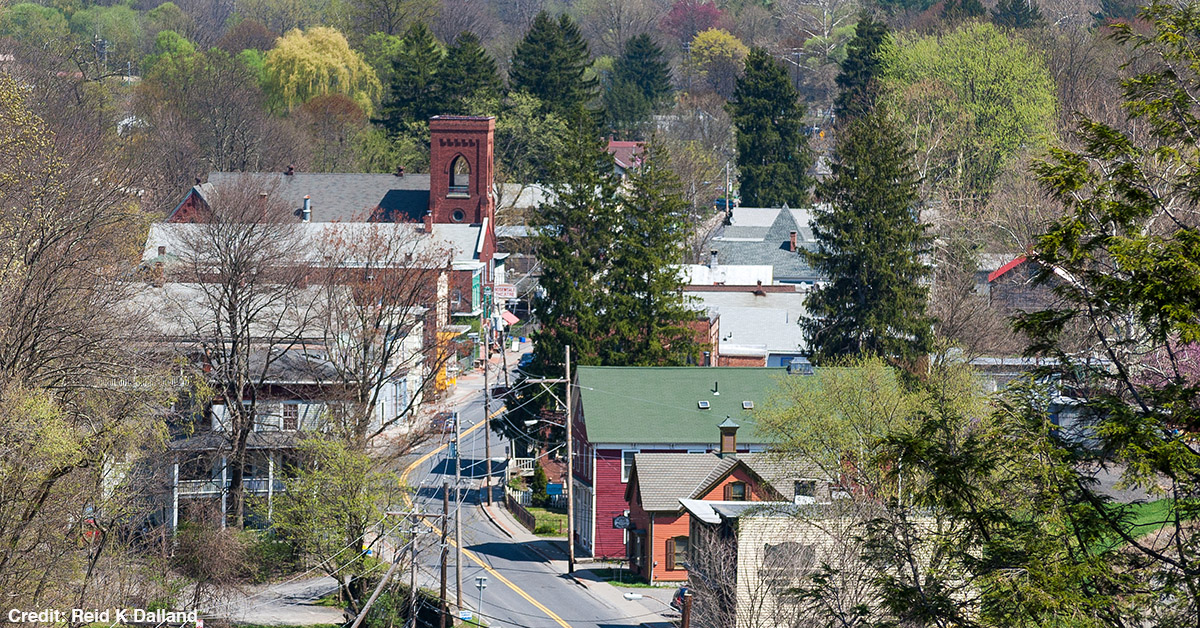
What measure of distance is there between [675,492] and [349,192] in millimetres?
56208

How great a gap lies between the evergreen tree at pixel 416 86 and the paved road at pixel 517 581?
5544 cm

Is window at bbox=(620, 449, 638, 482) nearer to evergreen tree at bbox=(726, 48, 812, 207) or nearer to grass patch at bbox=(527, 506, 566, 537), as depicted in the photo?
grass patch at bbox=(527, 506, 566, 537)

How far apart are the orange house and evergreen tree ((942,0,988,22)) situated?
82813 millimetres

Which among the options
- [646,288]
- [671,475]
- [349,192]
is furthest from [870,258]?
[349,192]

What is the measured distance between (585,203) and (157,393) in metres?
27.6

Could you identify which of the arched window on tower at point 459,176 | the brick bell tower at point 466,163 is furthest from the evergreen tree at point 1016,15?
the brick bell tower at point 466,163

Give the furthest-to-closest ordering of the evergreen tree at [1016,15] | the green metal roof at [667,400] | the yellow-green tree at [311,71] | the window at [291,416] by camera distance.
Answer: the evergreen tree at [1016,15], the yellow-green tree at [311,71], the green metal roof at [667,400], the window at [291,416]

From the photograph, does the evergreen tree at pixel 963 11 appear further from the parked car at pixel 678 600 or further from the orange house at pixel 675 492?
the parked car at pixel 678 600

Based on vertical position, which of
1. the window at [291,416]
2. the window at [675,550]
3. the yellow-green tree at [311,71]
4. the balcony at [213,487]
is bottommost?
the window at [675,550]

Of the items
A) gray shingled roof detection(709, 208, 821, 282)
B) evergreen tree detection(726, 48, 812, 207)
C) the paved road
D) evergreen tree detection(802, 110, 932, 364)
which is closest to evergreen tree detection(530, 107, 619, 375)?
the paved road

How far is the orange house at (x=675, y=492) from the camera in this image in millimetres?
45750

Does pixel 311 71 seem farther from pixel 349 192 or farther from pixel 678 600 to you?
pixel 678 600

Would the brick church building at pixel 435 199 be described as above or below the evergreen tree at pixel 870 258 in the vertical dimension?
above

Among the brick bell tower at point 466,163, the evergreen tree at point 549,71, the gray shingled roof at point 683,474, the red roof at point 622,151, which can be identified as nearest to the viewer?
the gray shingled roof at point 683,474
